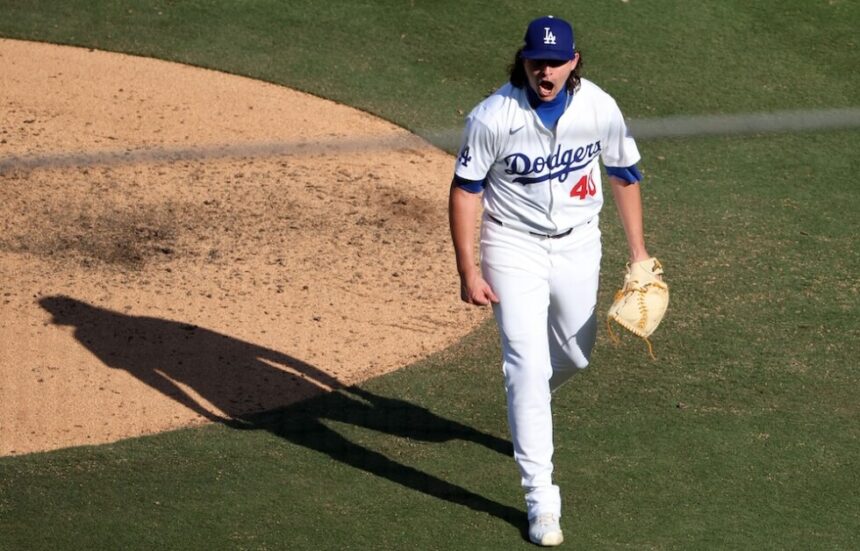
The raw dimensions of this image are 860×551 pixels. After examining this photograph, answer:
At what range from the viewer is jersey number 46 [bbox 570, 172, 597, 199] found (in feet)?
17.4

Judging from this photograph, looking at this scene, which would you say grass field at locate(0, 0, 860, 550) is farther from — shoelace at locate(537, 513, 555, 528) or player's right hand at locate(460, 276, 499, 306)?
player's right hand at locate(460, 276, 499, 306)

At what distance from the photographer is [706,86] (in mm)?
9812

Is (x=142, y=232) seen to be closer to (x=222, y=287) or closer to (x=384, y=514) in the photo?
Result: (x=222, y=287)

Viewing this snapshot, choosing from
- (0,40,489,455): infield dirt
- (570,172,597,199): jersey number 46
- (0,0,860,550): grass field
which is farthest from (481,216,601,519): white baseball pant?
(0,40,489,455): infield dirt

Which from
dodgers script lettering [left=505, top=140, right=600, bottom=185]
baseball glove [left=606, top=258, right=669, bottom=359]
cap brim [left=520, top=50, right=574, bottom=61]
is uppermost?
cap brim [left=520, top=50, right=574, bottom=61]

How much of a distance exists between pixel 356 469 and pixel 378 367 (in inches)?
41.3

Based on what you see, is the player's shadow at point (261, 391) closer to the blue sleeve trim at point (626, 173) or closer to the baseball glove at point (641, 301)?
the baseball glove at point (641, 301)

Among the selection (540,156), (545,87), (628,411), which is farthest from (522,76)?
(628,411)

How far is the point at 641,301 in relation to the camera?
5.45 metres

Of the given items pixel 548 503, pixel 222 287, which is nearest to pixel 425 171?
pixel 222 287

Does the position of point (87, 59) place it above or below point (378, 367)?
above

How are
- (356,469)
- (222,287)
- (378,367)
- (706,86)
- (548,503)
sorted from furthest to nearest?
(706,86) < (222,287) < (378,367) < (356,469) < (548,503)

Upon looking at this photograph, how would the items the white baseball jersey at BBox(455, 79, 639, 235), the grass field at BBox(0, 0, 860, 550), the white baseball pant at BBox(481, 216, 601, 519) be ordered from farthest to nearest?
the grass field at BBox(0, 0, 860, 550) → the white baseball pant at BBox(481, 216, 601, 519) → the white baseball jersey at BBox(455, 79, 639, 235)

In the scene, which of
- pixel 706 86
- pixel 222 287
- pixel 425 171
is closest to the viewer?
pixel 222 287
